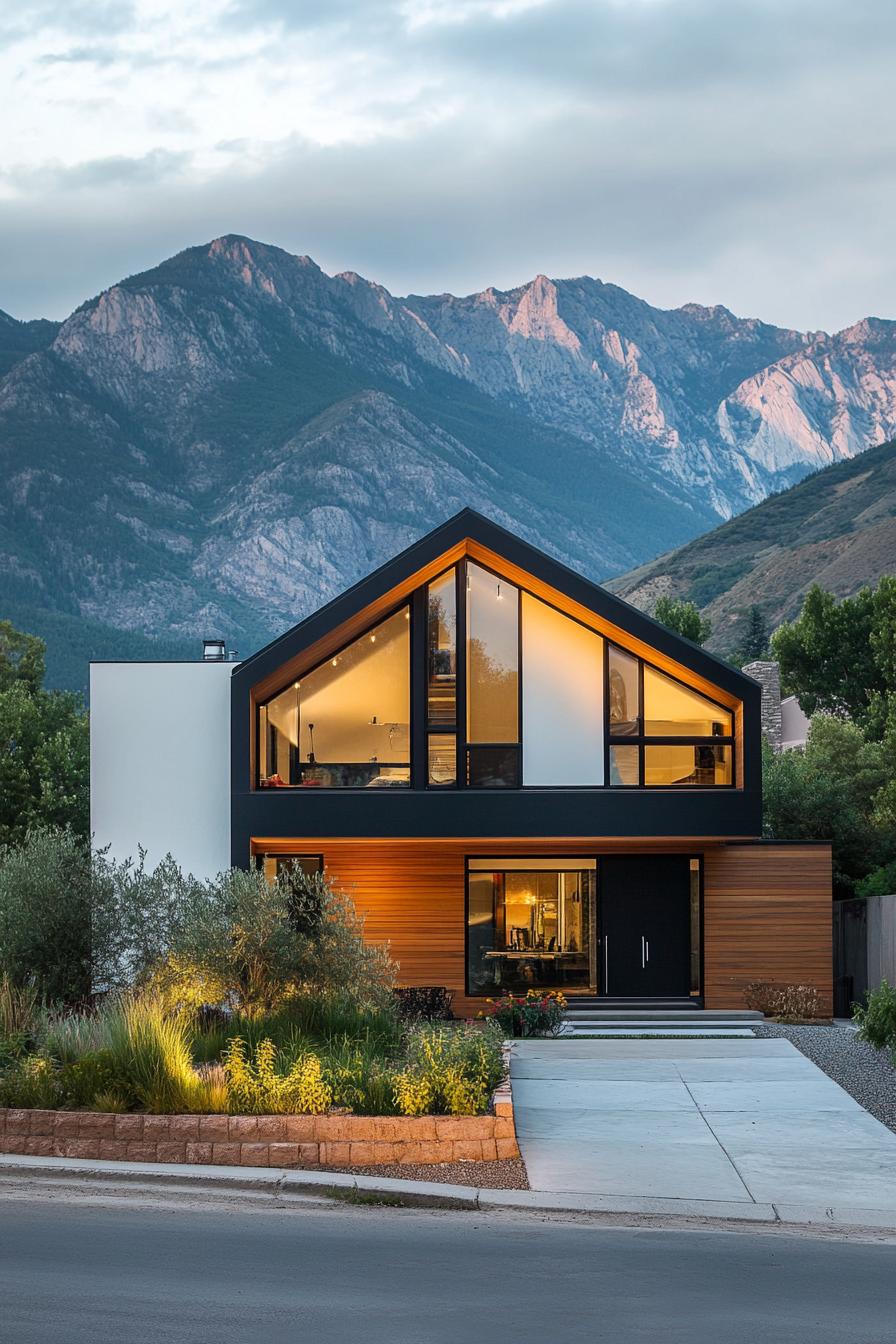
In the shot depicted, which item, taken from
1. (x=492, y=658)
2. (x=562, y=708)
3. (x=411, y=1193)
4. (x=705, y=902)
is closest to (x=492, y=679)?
(x=492, y=658)

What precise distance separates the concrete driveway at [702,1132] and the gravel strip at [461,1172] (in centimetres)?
18

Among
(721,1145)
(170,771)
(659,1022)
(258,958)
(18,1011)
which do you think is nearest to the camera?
(721,1145)

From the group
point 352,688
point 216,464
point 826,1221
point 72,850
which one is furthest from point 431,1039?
point 216,464

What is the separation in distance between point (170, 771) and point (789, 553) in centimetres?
8591

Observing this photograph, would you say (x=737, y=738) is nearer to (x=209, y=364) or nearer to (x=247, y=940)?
(x=247, y=940)

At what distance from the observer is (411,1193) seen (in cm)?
1051

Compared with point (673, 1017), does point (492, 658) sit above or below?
above

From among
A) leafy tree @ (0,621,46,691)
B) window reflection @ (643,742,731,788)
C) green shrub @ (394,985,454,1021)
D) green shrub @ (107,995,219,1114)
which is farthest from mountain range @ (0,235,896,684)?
green shrub @ (107,995,219,1114)

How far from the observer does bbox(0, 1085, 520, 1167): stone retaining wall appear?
37.1 feet

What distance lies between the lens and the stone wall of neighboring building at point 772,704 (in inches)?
1972

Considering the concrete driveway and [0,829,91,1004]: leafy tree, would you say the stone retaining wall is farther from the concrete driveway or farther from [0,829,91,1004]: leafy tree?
[0,829,91,1004]: leafy tree

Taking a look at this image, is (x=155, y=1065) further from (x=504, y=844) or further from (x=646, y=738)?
(x=646, y=738)

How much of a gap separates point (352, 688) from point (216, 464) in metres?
154

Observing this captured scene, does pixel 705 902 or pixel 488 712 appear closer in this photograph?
pixel 488 712
